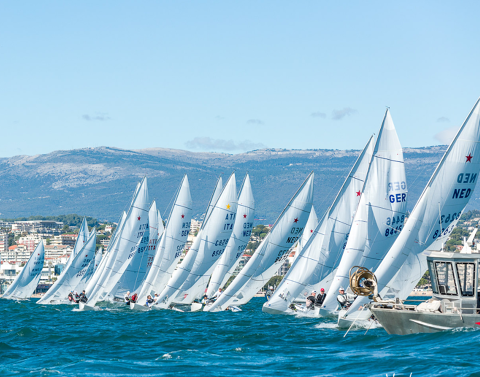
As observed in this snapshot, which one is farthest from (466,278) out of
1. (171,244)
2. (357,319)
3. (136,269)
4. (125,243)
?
(136,269)

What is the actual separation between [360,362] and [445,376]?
375 cm

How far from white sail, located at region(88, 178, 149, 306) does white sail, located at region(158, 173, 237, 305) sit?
782cm

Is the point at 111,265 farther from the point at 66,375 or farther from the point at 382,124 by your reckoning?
the point at 66,375

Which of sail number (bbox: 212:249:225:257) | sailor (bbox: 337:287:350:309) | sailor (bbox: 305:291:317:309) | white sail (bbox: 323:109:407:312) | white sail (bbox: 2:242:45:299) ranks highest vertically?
white sail (bbox: 323:109:407:312)

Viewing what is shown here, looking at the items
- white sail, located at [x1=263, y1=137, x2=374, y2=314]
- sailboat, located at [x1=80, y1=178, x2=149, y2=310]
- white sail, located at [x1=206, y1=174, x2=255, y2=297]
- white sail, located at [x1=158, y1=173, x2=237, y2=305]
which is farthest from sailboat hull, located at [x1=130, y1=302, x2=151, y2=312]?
white sail, located at [x1=263, y1=137, x2=374, y2=314]

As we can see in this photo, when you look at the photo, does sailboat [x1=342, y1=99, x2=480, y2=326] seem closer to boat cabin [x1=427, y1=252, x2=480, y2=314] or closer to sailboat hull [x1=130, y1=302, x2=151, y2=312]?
boat cabin [x1=427, y1=252, x2=480, y2=314]

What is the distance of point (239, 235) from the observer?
Answer: 65938 millimetres

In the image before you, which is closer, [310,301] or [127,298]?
[310,301]

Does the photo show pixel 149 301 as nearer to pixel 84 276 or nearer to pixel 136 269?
pixel 136 269

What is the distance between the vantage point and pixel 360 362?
86.6 ft

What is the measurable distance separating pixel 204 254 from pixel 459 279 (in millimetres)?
31487

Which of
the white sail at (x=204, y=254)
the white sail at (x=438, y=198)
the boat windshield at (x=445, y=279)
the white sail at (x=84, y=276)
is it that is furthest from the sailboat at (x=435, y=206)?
the white sail at (x=84, y=276)

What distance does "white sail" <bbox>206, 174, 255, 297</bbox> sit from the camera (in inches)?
2554

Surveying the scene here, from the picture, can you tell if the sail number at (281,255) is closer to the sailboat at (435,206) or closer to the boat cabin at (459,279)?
the sailboat at (435,206)
